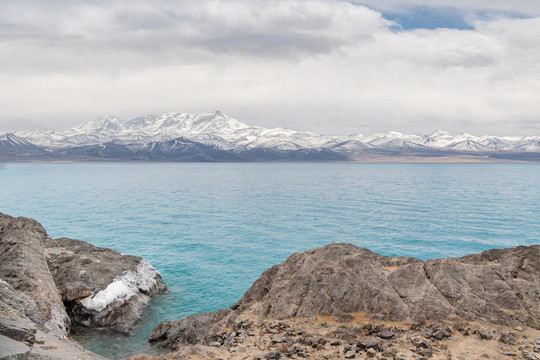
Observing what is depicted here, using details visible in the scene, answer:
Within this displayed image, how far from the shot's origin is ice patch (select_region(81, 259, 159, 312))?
85.8 feet

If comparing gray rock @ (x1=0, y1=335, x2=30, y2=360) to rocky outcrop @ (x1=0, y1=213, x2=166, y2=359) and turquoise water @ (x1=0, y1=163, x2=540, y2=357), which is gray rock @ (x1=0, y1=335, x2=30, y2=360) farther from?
→ turquoise water @ (x1=0, y1=163, x2=540, y2=357)

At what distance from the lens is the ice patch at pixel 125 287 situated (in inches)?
1029

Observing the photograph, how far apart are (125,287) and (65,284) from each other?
407cm

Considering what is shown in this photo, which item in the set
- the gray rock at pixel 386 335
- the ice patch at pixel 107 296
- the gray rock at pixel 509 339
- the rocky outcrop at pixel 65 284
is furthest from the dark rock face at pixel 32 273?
the gray rock at pixel 509 339

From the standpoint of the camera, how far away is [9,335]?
1253 centimetres

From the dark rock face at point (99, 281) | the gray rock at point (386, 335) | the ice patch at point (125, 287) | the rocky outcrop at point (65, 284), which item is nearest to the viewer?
the gray rock at point (386, 335)

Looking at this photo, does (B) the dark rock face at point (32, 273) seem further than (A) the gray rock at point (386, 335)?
Yes

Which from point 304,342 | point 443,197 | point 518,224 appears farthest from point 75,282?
point 443,197

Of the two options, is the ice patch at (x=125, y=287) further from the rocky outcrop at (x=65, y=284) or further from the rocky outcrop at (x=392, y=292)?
the rocky outcrop at (x=392, y=292)

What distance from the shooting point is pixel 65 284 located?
27.3 meters

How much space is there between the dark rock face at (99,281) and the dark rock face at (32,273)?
136 centimetres

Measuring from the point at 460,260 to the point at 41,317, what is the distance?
2375 cm

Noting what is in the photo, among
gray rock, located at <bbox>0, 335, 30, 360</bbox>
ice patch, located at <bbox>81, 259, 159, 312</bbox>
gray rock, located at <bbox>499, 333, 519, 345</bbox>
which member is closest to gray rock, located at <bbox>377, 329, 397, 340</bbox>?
gray rock, located at <bbox>499, 333, 519, 345</bbox>

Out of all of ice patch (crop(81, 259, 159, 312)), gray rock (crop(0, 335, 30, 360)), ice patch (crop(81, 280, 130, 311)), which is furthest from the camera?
ice patch (crop(81, 259, 159, 312))
